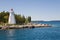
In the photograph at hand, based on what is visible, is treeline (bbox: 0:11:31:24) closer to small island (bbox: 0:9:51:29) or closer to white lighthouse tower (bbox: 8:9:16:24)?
small island (bbox: 0:9:51:29)

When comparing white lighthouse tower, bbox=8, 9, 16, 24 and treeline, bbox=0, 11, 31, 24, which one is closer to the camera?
white lighthouse tower, bbox=8, 9, 16, 24

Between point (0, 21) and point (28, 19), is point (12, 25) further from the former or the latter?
point (28, 19)

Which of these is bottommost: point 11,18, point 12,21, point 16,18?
point 12,21

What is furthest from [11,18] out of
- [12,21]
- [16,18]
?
[16,18]

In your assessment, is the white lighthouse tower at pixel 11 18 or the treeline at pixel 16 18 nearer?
the white lighthouse tower at pixel 11 18

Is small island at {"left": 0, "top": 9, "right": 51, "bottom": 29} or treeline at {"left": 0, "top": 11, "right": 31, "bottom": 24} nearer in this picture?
small island at {"left": 0, "top": 9, "right": 51, "bottom": 29}

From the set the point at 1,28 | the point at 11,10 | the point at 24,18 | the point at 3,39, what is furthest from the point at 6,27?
the point at 3,39

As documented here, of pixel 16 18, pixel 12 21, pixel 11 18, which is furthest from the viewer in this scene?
pixel 16 18

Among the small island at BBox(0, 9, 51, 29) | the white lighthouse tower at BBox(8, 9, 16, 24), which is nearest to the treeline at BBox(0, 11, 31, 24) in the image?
the small island at BBox(0, 9, 51, 29)

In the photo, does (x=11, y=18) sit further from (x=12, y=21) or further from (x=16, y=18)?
(x=16, y=18)

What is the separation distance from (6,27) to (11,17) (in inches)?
211

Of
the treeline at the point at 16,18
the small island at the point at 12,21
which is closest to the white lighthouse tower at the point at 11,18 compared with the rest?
the small island at the point at 12,21

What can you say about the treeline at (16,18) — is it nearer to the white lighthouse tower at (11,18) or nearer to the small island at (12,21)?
the small island at (12,21)

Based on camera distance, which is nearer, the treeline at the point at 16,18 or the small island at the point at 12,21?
the small island at the point at 12,21
